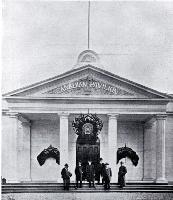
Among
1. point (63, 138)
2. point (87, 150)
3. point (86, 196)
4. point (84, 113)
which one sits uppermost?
point (84, 113)

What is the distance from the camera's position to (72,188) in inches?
448

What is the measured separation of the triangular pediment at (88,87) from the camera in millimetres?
11750

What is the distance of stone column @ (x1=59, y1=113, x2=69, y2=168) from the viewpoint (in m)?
12.3

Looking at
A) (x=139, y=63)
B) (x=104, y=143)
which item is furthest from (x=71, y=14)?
(x=104, y=143)

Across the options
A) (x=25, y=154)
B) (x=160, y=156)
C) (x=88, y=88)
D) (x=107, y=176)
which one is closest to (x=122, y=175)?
(x=107, y=176)

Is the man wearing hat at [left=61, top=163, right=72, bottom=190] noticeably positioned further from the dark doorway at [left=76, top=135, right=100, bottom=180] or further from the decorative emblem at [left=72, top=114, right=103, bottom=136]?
the decorative emblem at [left=72, top=114, right=103, bottom=136]

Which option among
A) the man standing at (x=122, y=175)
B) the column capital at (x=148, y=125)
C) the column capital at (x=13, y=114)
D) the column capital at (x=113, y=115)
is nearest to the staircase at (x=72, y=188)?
the man standing at (x=122, y=175)

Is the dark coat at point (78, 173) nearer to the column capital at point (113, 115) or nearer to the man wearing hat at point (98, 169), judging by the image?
the man wearing hat at point (98, 169)

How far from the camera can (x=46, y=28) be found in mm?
11094

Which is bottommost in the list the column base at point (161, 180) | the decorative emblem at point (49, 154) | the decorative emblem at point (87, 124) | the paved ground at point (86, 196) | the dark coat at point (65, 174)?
the paved ground at point (86, 196)

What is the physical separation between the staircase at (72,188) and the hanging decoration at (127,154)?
873 mm

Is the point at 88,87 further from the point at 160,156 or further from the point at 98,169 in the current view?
the point at 160,156

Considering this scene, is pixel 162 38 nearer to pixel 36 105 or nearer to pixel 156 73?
pixel 156 73

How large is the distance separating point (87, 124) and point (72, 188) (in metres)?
1.38
